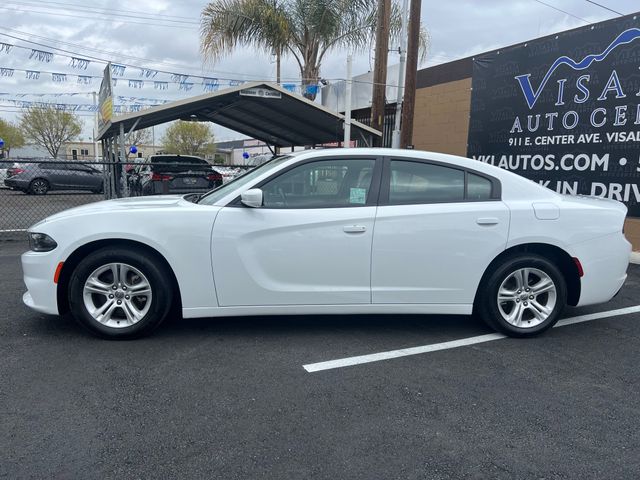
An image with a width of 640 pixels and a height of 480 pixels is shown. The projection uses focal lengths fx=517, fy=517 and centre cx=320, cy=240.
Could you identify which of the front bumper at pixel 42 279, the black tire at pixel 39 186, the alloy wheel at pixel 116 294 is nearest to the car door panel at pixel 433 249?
the alloy wheel at pixel 116 294

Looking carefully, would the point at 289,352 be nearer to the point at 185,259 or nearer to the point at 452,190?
the point at 185,259

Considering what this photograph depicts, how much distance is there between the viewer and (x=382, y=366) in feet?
12.2

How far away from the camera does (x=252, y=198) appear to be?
12.8 ft

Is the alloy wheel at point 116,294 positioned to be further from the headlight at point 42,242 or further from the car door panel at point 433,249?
the car door panel at point 433,249

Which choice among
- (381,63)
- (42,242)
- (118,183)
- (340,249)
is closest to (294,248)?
(340,249)

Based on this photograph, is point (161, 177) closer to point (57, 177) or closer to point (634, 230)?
point (634, 230)

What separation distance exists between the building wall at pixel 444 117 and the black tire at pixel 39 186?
15.1 meters

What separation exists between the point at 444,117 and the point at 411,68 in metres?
2.18

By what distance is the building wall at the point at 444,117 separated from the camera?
11766mm

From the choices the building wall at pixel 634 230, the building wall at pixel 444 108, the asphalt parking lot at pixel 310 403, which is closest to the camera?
the asphalt parking lot at pixel 310 403

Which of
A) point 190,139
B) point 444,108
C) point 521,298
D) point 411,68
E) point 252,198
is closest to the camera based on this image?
point 252,198

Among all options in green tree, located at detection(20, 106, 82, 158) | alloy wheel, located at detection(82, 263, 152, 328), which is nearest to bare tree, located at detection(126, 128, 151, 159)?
green tree, located at detection(20, 106, 82, 158)

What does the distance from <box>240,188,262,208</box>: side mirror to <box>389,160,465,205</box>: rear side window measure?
107 cm

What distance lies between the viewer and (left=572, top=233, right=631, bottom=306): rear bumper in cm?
431
